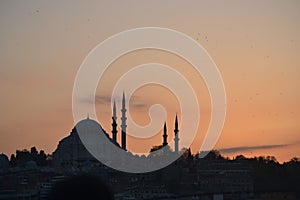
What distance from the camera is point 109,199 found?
1583mm

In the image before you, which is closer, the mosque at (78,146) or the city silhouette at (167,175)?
the city silhouette at (167,175)

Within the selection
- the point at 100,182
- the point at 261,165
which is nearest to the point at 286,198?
the point at 261,165

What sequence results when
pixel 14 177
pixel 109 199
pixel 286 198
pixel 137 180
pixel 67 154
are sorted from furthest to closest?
pixel 137 180 < pixel 67 154 < pixel 14 177 < pixel 286 198 < pixel 109 199

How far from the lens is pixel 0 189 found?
152ft

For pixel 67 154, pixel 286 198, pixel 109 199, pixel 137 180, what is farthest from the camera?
pixel 137 180

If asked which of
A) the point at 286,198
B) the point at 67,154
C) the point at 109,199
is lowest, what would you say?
the point at 109,199

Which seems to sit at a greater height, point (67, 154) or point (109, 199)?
→ point (67, 154)

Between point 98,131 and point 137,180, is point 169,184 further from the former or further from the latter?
point 98,131

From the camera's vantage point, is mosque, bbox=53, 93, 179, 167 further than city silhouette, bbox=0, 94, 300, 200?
Yes

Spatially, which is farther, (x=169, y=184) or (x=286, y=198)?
(x=169, y=184)

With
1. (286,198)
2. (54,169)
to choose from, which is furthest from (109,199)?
(54,169)

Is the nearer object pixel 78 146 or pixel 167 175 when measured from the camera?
pixel 78 146

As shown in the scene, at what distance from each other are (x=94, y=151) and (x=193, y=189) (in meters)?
6.03

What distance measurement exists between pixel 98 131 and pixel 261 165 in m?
9.72
